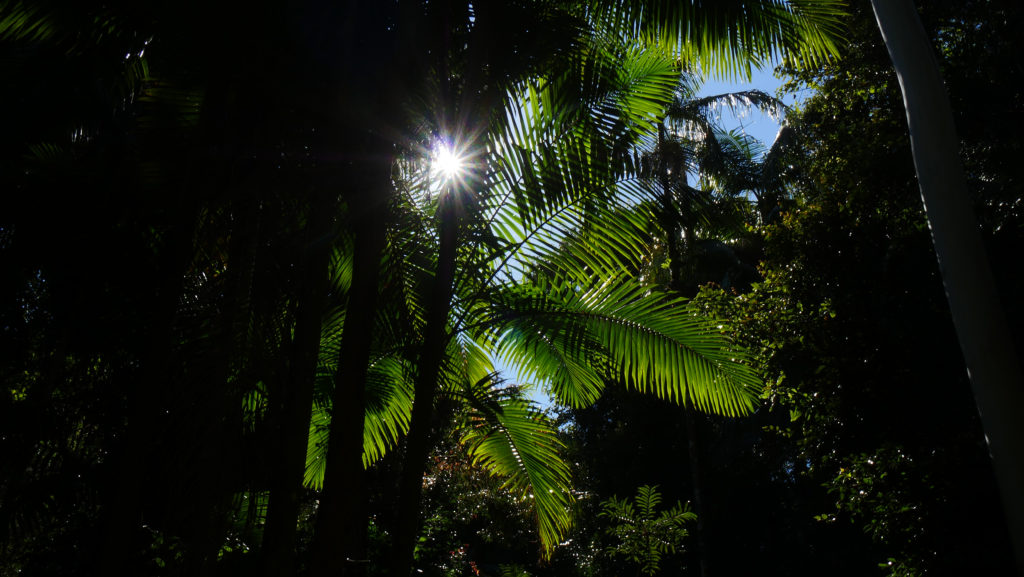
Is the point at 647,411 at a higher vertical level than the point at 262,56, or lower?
higher

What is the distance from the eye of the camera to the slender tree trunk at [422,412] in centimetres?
284

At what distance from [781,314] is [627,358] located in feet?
10.6

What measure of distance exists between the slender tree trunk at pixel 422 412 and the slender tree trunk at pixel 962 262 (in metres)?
2.99

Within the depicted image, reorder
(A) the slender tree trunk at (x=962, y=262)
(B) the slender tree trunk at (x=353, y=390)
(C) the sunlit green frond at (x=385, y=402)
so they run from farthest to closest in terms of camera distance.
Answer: (C) the sunlit green frond at (x=385, y=402)
(A) the slender tree trunk at (x=962, y=262)
(B) the slender tree trunk at (x=353, y=390)

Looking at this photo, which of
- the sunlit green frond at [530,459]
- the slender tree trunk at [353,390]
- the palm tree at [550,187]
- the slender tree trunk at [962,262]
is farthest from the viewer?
the sunlit green frond at [530,459]

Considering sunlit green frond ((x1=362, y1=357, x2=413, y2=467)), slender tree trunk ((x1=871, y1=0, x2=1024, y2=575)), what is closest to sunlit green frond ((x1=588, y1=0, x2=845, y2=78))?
slender tree trunk ((x1=871, y1=0, x2=1024, y2=575))

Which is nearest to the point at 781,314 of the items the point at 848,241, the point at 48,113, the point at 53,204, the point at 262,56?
the point at 848,241

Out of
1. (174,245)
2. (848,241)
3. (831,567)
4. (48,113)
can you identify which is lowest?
(831,567)

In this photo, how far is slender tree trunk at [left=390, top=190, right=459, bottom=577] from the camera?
9.33 ft

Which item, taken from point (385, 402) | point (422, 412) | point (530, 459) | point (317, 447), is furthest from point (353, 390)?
point (317, 447)

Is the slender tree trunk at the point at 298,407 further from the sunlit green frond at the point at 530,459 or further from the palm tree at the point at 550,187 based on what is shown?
the sunlit green frond at the point at 530,459

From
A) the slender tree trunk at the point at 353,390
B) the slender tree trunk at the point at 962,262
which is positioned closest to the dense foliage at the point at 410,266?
the slender tree trunk at the point at 353,390

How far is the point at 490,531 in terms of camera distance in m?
10.0

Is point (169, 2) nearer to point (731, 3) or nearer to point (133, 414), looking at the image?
point (133, 414)
